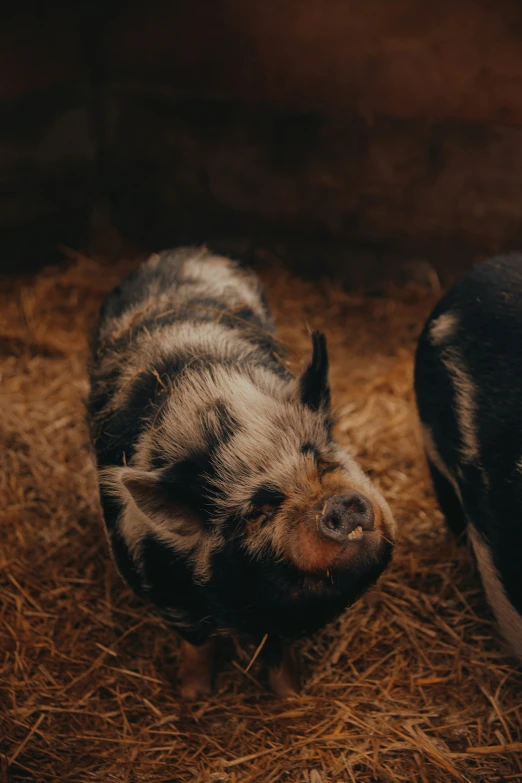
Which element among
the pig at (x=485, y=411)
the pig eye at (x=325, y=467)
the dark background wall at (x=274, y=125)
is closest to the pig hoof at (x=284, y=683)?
the pig at (x=485, y=411)

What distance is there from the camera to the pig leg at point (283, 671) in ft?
8.04

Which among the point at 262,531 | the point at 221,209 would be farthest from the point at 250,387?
the point at 221,209

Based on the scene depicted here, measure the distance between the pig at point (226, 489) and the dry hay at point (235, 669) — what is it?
15cm

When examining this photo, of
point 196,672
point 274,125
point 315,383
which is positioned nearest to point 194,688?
point 196,672

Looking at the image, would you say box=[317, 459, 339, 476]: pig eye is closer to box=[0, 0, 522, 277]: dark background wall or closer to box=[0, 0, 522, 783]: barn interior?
box=[0, 0, 522, 783]: barn interior

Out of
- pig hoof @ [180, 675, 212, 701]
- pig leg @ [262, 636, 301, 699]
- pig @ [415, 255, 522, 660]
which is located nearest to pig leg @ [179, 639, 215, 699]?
pig hoof @ [180, 675, 212, 701]

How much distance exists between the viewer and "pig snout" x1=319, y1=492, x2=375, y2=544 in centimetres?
183

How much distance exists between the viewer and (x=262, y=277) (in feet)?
15.0

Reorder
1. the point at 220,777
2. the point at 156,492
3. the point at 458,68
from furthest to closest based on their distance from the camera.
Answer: the point at 458,68
the point at 220,777
the point at 156,492

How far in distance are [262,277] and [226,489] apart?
2.71 metres

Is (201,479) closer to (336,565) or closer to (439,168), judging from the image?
(336,565)

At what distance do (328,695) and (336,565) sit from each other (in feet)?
2.93

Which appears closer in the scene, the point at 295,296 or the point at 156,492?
the point at 156,492

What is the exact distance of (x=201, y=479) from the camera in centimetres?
208
